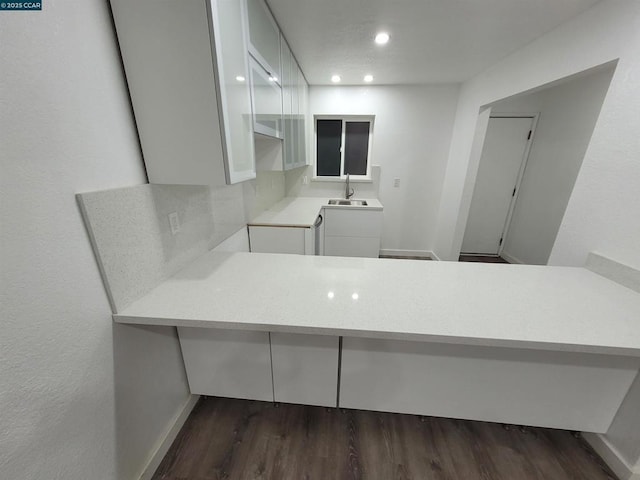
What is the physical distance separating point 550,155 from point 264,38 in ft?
11.5

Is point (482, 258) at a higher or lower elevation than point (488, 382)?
lower

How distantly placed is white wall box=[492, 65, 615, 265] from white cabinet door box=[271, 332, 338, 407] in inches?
115

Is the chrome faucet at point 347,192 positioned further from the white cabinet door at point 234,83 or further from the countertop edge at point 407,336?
the countertop edge at point 407,336

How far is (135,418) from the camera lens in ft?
3.40

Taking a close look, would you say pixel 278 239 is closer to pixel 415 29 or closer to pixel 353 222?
pixel 353 222

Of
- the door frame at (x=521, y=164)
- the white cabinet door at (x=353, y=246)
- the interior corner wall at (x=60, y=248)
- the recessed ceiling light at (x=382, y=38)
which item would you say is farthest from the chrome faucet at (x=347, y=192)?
the interior corner wall at (x=60, y=248)

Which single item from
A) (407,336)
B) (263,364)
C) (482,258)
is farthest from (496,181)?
(263,364)

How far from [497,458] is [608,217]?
1381mm

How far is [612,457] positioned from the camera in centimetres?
115

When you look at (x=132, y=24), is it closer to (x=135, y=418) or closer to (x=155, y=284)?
(x=155, y=284)

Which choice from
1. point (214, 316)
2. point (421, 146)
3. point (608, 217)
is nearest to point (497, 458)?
point (608, 217)

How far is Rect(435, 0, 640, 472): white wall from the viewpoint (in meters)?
1.14

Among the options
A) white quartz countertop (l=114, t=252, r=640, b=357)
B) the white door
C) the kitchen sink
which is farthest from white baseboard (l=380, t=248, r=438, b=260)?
white quartz countertop (l=114, t=252, r=640, b=357)

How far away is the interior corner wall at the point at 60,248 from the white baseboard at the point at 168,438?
0.49 feet
